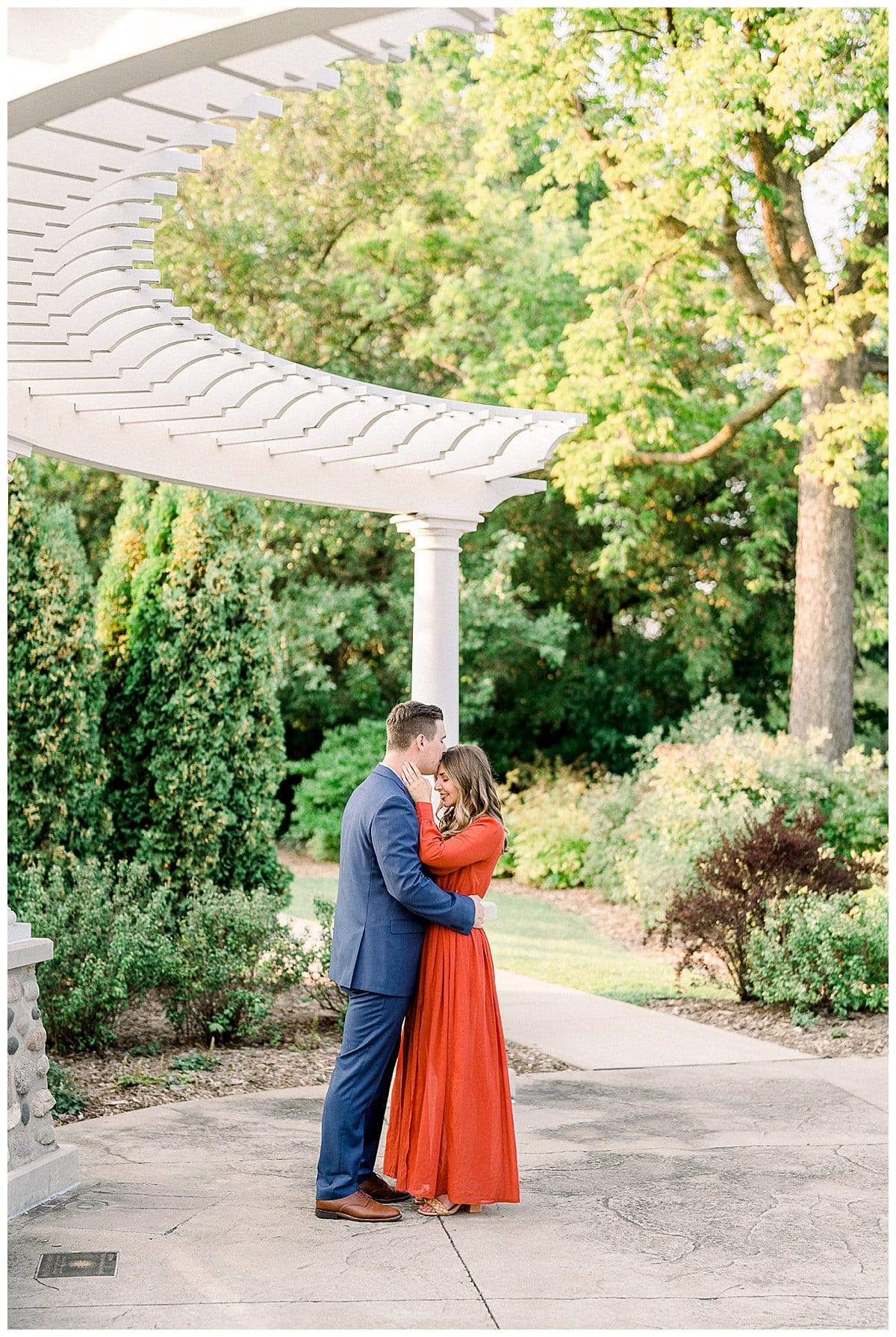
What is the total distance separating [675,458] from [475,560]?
2.79 m

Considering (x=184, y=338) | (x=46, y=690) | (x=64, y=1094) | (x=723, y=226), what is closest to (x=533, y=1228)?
(x=64, y=1094)

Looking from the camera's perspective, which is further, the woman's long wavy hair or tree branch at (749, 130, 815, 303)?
tree branch at (749, 130, 815, 303)

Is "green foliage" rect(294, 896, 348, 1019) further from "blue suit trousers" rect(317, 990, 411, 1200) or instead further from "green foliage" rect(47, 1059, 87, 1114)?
"blue suit trousers" rect(317, 990, 411, 1200)

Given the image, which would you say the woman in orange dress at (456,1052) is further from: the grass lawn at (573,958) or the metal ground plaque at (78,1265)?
the grass lawn at (573,958)

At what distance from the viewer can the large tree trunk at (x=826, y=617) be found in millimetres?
12941

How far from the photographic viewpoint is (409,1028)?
4352mm

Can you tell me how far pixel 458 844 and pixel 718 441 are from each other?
407 inches

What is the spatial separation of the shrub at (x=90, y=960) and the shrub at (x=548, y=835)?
7.47 m

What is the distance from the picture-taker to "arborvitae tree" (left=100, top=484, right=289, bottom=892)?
8773 mm

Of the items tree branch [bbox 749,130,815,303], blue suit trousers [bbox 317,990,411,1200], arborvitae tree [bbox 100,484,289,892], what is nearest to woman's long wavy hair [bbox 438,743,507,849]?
blue suit trousers [bbox 317,990,411,1200]

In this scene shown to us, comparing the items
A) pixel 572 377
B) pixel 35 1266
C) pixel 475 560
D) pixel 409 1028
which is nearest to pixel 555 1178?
pixel 409 1028

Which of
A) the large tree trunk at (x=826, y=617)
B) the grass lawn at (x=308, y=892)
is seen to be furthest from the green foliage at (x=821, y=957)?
the grass lawn at (x=308, y=892)

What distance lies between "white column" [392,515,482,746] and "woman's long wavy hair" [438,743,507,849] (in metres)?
1.38

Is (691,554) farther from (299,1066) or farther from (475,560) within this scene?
(299,1066)
